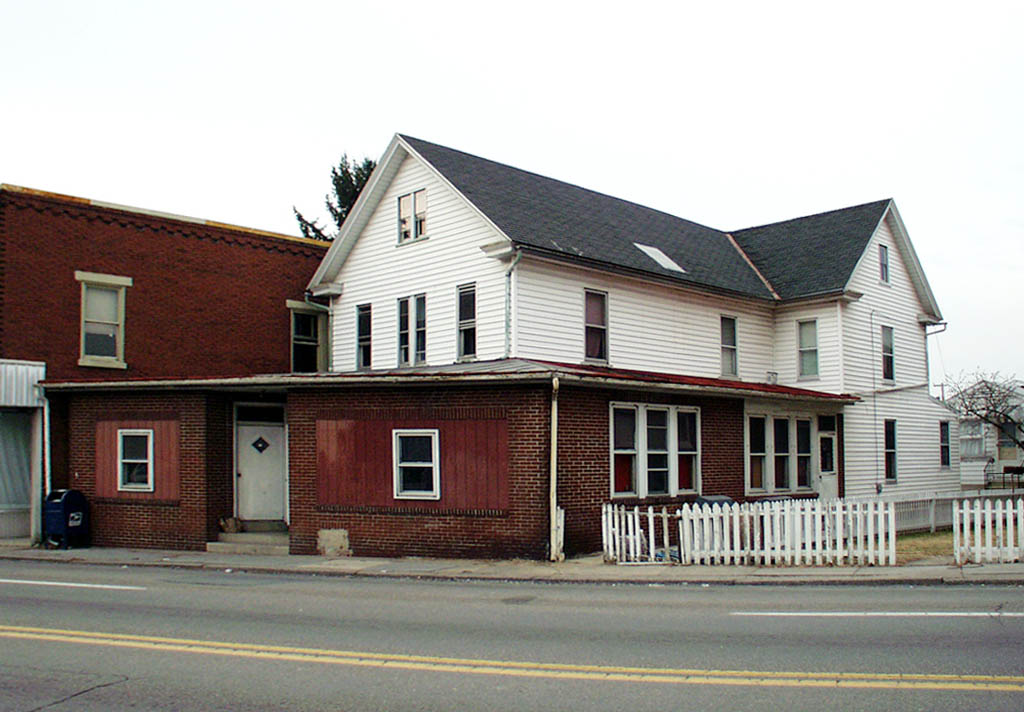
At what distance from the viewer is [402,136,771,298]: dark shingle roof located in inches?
938

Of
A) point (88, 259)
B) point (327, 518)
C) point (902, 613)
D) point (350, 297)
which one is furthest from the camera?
point (350, 297)

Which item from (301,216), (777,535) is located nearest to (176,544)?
(777,535)

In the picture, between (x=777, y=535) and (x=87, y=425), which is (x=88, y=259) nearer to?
(x=87, y=425)

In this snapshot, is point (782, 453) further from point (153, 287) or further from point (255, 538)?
point (153, 287)

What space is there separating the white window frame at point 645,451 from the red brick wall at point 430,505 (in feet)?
7.71

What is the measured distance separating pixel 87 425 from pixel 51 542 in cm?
271

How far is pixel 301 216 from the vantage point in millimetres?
54094

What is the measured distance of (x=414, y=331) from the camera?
83.9 ft

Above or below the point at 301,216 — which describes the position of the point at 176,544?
below

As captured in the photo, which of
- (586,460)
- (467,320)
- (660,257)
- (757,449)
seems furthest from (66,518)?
(757,449)

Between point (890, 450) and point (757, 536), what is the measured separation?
15.5 meters

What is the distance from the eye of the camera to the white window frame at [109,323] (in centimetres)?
2392

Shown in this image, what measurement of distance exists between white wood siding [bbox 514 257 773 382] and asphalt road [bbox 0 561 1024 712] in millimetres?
9755

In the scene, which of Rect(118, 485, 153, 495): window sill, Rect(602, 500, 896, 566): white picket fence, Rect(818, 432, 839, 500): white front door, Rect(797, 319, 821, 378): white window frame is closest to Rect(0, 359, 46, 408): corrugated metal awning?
Rect(118, 485, 153, 495): window sill
